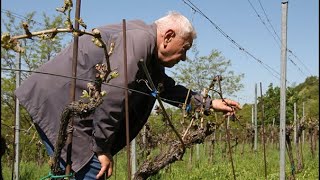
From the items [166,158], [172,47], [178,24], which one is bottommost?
[166,158]

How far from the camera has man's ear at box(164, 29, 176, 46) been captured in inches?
96.2

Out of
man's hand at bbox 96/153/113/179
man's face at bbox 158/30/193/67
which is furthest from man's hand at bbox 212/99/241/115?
man's hand at bbox 96/153/113/179

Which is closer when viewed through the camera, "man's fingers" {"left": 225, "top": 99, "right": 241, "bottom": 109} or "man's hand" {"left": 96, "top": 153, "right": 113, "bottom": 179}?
"man's hand" {"left": 96, "top": 153, "right": 113, "bottom": 179}

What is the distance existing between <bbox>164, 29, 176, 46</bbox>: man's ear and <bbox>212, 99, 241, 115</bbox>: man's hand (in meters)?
0.99

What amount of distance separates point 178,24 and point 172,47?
0.13 meters

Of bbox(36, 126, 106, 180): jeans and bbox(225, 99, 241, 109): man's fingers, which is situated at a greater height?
bbox(225, 99, 241, 109): man's fingers

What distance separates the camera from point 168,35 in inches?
96.3

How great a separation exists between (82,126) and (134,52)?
47 cm

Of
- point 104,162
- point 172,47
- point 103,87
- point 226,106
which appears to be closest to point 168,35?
point 172,47

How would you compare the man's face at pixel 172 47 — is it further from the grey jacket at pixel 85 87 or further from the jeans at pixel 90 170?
the jeans at pixel 90 170

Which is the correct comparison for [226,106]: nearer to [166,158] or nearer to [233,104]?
[233,104]

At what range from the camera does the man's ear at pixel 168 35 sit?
96.2 inches

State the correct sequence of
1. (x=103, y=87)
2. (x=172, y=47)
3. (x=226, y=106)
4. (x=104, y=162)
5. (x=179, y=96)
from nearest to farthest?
(x=103, y=87) → (x=104, y=162) → (x=172, y=47) → (x=179, y=96) → (x=226, y=106)

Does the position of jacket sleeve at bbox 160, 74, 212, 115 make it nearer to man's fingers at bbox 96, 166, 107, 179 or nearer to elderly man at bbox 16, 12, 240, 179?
elderly man at bbox 16, 12, 240, 179
